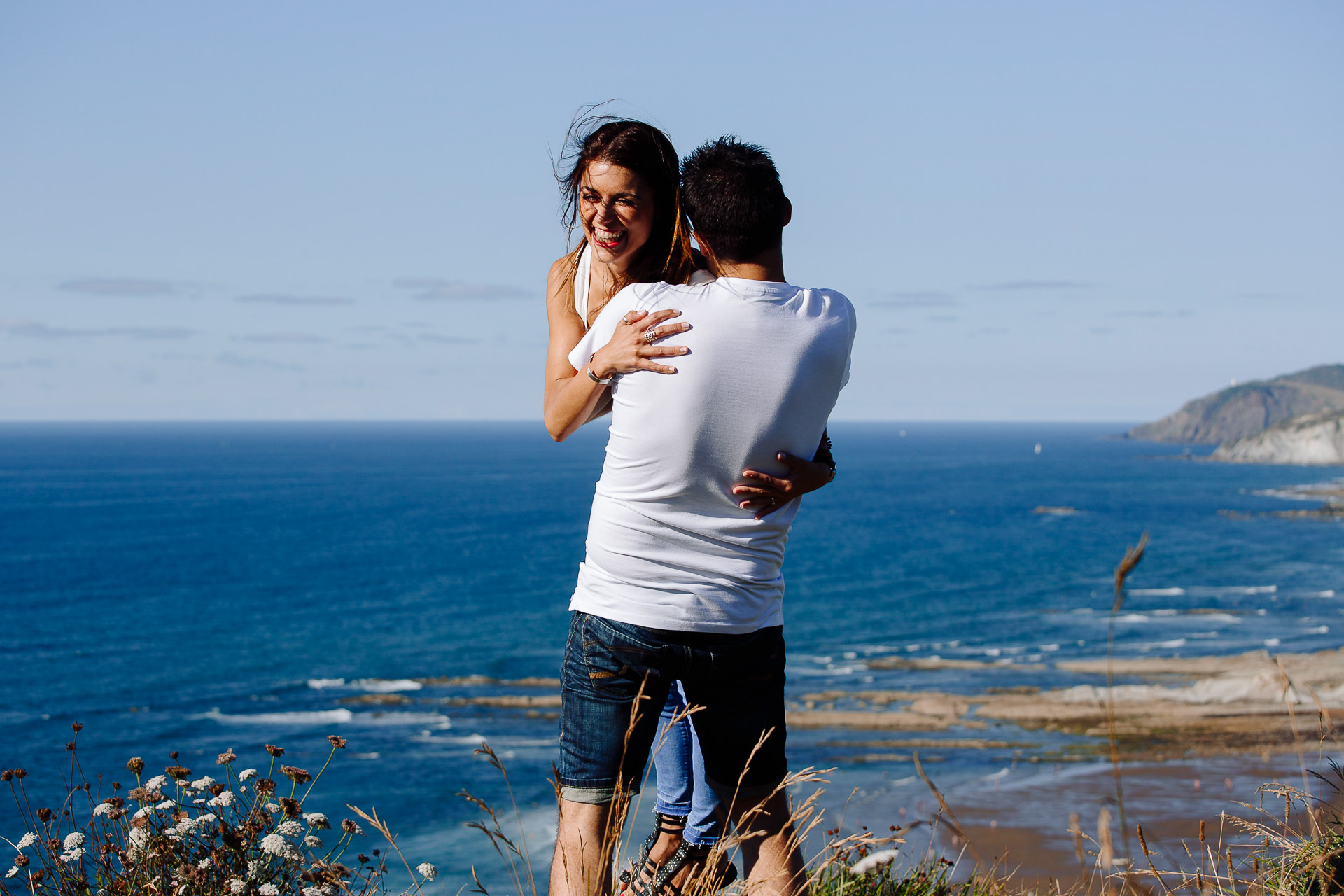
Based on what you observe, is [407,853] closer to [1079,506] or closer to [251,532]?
[251,532]

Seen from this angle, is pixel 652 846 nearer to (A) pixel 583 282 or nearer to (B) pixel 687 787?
(B) pixel 687 787

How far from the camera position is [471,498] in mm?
91188

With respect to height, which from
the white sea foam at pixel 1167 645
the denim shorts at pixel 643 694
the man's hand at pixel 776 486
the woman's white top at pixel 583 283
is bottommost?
the white sea foam at pixel 1167 645

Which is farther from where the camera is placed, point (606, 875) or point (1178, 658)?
point (1178, 658)

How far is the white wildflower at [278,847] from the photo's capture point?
2.50m

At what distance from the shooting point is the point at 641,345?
6.67ft

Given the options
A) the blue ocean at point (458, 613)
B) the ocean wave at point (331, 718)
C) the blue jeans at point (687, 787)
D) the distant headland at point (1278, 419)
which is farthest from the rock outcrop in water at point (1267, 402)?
the blue jeans at point (687, 787)

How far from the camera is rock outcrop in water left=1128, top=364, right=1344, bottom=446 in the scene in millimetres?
179750

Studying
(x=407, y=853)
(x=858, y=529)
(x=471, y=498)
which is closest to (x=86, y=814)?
(x=407, y=853)

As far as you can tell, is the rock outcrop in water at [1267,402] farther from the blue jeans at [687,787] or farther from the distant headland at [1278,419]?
the blue jeans at [687,787]

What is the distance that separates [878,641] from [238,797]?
39155 mm

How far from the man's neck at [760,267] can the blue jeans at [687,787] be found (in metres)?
1.16

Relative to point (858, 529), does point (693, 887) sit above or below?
above

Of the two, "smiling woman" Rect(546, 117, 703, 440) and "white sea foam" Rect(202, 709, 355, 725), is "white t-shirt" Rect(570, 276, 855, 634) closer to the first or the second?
"smiling woman" Rect(546, 117, 703, 440)
